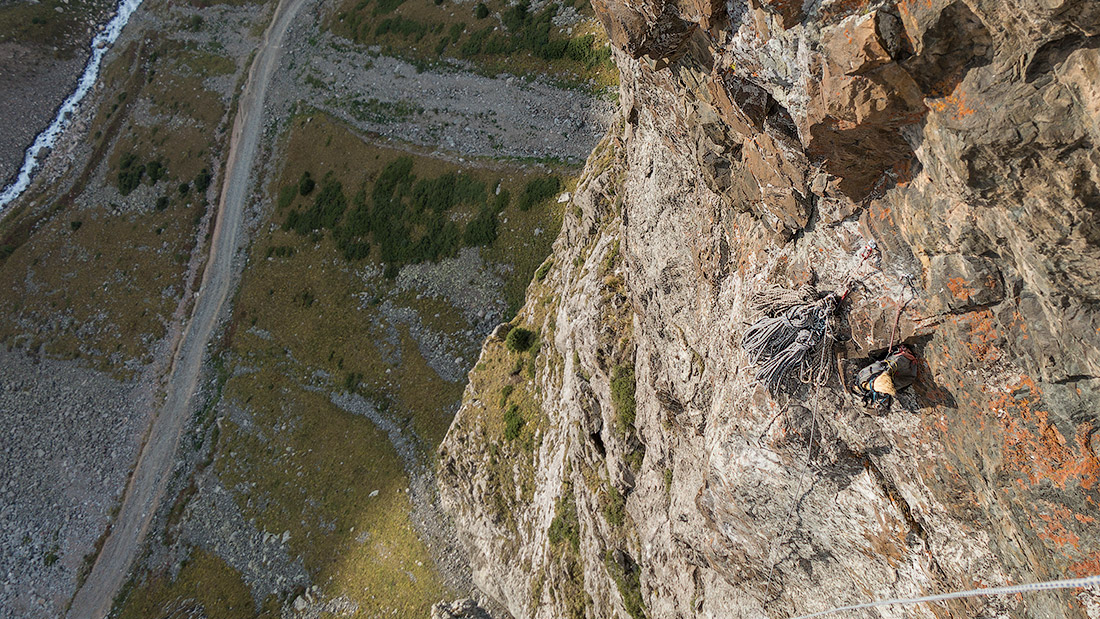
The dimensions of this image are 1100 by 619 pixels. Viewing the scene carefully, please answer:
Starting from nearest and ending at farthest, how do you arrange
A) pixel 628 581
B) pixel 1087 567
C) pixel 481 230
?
pixel 1087 567, pixel 628 581, pixel 481 230

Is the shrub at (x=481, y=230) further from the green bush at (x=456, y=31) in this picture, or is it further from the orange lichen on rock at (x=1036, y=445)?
the orange lichen on rock at (x=1036, y=445)

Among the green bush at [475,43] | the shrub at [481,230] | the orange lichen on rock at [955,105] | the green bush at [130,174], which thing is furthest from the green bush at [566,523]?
the green bush at [130,174]

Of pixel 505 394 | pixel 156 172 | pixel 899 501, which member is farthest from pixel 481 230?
pixel 156 172

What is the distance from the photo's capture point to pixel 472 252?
2036 inches

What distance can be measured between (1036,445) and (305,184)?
6733cm

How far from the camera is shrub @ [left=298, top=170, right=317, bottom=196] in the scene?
63.8 m

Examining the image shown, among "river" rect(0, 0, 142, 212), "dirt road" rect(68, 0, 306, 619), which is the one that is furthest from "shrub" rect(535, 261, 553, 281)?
"river" rect(0, 0, 142, 212)

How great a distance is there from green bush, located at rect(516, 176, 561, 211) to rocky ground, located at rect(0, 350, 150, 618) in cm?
4747

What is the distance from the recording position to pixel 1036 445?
9133 millimetres

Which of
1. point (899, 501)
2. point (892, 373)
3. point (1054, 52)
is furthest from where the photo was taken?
point (899, 501)

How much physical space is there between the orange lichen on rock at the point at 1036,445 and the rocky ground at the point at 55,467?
73.2 metres

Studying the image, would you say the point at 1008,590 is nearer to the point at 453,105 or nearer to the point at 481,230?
the point at 481,230

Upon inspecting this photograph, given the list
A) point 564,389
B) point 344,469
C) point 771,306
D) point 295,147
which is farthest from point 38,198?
point 771,306

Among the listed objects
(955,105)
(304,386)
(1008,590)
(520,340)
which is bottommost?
(304,386)
